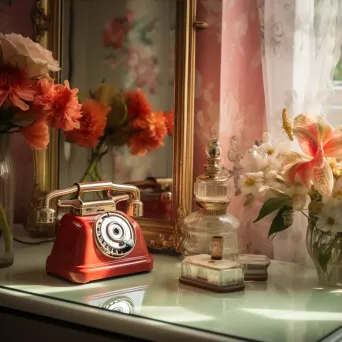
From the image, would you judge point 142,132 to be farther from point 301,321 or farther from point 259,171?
point 301,321

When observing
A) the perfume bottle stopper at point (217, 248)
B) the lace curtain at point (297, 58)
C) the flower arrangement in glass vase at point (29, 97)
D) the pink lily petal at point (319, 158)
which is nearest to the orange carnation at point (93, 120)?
the flower arrangement in glass vase at point (29, 97)

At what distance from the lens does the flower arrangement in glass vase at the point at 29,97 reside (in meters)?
1.42

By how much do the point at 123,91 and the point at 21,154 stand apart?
41 centimetres

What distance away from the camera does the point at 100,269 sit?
137 centimetres

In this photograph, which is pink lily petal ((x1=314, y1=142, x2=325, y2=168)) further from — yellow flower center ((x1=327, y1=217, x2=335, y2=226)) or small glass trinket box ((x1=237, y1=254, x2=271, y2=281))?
small glass trinket box ((x1=237, y1=254, x2=271, y2=281))

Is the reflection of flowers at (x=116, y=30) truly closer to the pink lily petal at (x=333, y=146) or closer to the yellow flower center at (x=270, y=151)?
the yellow flower center at (x=270, y=151)

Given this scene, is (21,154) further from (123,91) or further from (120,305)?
(120,305)

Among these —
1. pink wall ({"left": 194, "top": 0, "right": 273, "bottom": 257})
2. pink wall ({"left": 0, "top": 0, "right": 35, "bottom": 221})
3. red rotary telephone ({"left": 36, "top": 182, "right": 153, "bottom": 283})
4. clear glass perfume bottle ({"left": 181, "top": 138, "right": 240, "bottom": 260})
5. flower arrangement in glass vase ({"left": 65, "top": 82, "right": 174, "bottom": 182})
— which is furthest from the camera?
pink wall ({"left": 0, "top": 0, "right": 35, "bottom": 221})

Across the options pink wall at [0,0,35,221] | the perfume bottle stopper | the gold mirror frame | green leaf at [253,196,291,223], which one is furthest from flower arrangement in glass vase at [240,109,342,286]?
pink wall at [0,0,35,221]

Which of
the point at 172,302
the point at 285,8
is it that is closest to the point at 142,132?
the point at 285,8

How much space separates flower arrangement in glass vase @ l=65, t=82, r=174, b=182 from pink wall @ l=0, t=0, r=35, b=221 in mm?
219

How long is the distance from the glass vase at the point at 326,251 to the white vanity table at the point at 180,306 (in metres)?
0.03

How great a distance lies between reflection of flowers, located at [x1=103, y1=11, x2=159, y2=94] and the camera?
1.68 meters

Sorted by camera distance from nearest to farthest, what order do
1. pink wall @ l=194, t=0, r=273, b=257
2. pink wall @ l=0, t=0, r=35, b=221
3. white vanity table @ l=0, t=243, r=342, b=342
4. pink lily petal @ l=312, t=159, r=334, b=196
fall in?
white vanity table @ l=0, t=243, r=342, b=342
pink lily petal @ l=312, t=159, r=334, b=196
pink wall @ l=194, t=0, r=273, b=257
pink wall @ l=0, t=0, r=35, b=221
